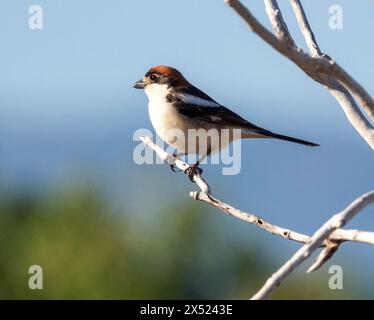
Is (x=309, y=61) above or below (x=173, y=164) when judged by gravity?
above

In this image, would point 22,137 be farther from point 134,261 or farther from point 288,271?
point 288,271

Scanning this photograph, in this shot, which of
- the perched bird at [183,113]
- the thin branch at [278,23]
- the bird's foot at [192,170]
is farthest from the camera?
the perched bird at [183,113]

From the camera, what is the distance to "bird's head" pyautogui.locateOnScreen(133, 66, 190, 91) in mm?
8195

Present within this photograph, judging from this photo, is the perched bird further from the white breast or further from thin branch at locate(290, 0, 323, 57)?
thin branch at locate(290, 0, 323, 57)

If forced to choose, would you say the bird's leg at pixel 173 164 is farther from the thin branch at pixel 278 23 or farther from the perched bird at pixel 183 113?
the thin branch at pixel 278 23

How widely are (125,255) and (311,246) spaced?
12915mm

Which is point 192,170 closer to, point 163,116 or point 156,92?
point 163,116

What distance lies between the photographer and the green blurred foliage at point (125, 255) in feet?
50.4

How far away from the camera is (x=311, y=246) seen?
375cm

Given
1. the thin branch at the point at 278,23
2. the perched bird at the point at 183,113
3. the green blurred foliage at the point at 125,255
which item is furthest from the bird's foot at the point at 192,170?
the green blurred foliage at the point at 125,255

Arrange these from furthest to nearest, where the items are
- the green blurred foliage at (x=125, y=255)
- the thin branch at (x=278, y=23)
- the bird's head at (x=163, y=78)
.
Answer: the green blurred foliage at (x=125, y=255)
the bird's head at (x=163, y=78)
the thin branch at (x=278, y=23)

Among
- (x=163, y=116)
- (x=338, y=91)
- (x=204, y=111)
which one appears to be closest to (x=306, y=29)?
(x=338, y=91)

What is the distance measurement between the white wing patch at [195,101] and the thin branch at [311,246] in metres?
4.12

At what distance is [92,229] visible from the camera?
16.5m
